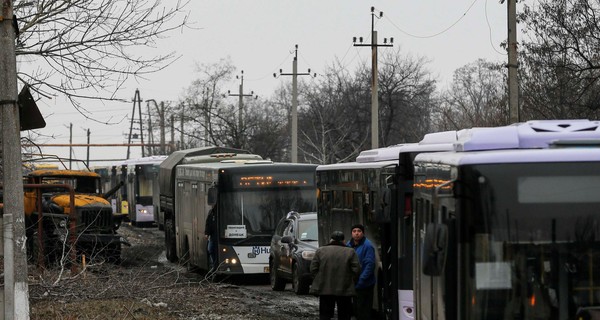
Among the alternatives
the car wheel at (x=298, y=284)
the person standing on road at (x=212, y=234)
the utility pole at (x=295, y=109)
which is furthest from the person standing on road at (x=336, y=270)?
the utility pole at (x=295, y=109)

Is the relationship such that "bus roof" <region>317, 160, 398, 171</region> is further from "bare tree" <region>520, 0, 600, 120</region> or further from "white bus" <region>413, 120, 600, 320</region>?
"bare tree" <region>520, 0, 600, 120</region>

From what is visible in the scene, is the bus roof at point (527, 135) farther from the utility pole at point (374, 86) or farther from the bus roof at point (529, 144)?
the utility pole at point (374, 86)

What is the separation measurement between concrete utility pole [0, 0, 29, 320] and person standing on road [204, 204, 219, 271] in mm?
14899

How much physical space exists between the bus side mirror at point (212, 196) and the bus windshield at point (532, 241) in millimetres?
18821

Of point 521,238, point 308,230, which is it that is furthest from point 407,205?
point 308,230

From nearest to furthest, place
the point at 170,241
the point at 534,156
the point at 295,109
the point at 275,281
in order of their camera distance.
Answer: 1. the point at 534,156
2. the point at 275,281
3. the point at 170,241
4. the point at 295,109

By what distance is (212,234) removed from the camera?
27953 millimetres

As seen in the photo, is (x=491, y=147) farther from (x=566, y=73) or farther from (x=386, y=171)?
(x=566, y=73)

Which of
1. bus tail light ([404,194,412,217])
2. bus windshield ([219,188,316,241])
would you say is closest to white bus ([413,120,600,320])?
bus tail light ([404,194,412,217])

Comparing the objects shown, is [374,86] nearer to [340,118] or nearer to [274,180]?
[274,180]

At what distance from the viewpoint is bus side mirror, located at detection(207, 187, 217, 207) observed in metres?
27.7

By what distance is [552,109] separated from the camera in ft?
119

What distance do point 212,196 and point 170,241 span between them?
8756mm

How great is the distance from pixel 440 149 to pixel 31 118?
4664mm
